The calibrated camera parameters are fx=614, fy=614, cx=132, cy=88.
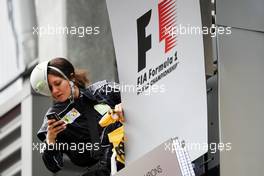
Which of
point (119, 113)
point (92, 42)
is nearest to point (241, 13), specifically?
point (119, 113)

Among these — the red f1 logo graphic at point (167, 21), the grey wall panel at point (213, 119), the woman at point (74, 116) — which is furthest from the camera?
the woman at point (74, 116)

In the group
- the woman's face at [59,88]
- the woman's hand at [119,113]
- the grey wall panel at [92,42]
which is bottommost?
the woman's hand at [119,113]

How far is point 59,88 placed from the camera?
3.29 metres

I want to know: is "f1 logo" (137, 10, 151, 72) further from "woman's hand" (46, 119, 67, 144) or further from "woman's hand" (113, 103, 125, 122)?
"woman's hand" (46, 119, 67, 144)

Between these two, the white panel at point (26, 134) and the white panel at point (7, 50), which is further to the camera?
the white panel at point (7, 50)

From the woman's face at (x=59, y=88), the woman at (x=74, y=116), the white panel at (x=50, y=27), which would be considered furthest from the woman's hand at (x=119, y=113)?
the white panel at (x=50, y=27)

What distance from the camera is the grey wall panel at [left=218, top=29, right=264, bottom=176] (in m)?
2.63

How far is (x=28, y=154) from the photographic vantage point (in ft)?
10.9

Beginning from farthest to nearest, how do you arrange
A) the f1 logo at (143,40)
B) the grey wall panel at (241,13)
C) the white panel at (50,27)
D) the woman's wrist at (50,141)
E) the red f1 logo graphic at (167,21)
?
the white panel at (50,27) < the woman's wrist at (50,141) < the f1 logo at (143,40) < the red f1 logo graphic at (167,21) < the grey wall panel at (241,13)

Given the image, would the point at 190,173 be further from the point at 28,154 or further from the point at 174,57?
the point at 28,154

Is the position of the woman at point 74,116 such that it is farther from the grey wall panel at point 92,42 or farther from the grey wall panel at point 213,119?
the grey wall panel at point 213,119

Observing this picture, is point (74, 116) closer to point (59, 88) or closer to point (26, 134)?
point (59, 88)

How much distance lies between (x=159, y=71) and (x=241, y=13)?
0.46 meters

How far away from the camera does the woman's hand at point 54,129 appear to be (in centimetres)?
324
